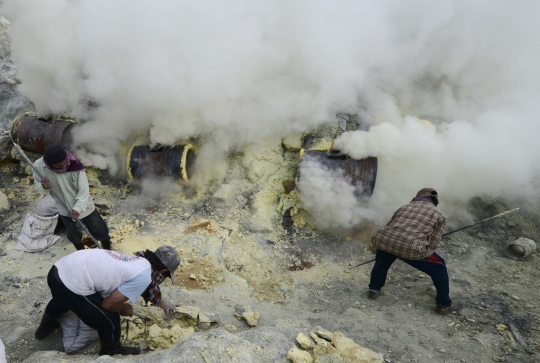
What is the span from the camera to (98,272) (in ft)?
8.36

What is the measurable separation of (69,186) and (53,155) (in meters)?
0.46

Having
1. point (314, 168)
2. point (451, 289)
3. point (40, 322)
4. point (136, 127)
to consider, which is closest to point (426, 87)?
point (314, 168)

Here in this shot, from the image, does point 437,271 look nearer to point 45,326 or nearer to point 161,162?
point 45,326

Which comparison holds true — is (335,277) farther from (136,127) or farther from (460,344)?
(136,127)

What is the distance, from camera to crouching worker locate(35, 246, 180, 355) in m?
2.54

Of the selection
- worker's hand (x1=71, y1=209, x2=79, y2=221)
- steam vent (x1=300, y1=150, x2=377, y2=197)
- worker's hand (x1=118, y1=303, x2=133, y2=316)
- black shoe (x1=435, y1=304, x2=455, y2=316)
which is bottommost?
black shoe (x1=435, y1=304, x2=455, y2=316)

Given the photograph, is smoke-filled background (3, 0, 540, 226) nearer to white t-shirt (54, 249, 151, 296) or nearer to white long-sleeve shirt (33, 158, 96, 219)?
white long-sleeve shirt (33, 158, 96, 219)

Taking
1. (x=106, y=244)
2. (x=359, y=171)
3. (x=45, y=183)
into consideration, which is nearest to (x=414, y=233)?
(x=359, y=171)

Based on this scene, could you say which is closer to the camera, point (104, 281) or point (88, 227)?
point (104, 281)

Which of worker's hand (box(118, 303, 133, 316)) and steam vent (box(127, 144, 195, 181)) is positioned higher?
steam vent (box(127, 144, 195, 181))

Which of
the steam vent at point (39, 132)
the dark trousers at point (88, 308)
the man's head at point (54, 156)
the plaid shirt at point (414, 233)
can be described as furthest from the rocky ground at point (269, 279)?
the man's head at point (54, 156)

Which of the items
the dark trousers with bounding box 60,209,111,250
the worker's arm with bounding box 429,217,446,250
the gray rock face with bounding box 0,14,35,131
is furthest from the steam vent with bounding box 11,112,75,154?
the worker's arm with bounding box 429,217,446,250

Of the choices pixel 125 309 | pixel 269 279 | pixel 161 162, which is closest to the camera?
pixel 125 309

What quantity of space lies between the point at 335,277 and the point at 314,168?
138 centimetres
